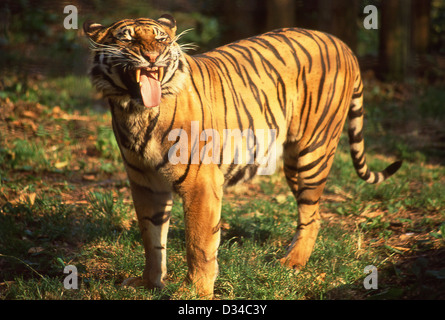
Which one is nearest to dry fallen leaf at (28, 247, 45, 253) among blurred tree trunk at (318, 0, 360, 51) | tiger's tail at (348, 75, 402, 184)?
tiger's tail at (348, 75, 402, 184)

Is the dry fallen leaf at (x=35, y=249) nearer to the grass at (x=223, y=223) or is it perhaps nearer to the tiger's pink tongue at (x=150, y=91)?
the grass at (x=223, y=223)

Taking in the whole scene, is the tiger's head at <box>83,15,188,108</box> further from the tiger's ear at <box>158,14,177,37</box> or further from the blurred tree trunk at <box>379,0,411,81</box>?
the blurred tree trunk at <box>379,0,411,81</box>

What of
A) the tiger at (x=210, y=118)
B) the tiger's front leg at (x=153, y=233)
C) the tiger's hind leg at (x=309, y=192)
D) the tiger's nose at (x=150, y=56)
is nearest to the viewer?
the tiger's nose at (x=150, y=56)

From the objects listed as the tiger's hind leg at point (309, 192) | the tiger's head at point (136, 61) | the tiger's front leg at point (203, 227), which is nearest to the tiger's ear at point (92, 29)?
the tiger's head at point (136, 61)

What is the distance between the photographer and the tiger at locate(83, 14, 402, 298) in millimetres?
2742

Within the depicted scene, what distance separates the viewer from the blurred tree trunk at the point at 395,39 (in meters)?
8.11

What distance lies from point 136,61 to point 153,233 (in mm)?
1086

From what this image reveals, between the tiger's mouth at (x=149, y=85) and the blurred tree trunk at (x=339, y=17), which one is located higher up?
the blurred tree trunk at (x=339, y=17)

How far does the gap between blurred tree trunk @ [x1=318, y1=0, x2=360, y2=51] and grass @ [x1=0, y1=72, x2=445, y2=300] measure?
2.11m

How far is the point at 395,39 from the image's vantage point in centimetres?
827

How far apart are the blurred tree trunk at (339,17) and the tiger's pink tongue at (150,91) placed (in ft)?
18.2

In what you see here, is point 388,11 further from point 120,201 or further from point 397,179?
point 120,201

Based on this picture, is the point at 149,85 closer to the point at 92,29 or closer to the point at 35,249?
the point at 92,29
